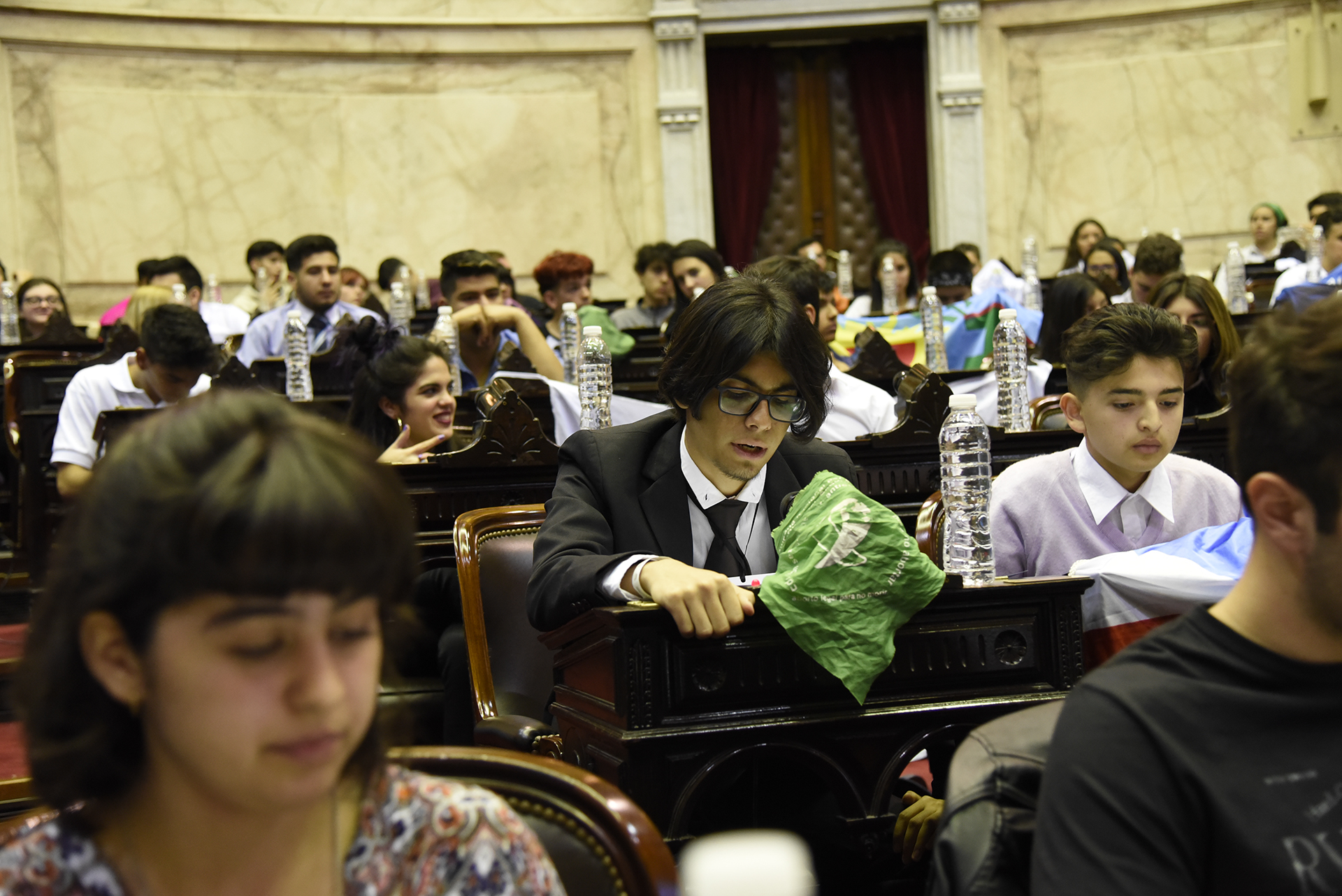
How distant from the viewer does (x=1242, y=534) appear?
6.48ft

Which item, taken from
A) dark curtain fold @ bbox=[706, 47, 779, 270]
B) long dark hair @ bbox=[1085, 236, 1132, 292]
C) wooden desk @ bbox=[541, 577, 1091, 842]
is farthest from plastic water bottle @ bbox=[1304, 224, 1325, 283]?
wooden desk @ bbox=[541, 577, 1091, 842]

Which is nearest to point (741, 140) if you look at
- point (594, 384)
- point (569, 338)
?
point (569, 338)

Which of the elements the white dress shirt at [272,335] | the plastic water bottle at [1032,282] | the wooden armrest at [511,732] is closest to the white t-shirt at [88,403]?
the white dress shirt at [272,335]

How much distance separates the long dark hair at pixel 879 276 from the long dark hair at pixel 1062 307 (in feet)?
8.17

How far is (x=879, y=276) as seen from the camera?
784 centimetres

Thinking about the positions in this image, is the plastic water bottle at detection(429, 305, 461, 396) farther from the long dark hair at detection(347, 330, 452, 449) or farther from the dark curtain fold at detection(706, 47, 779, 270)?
the dark curtain fold at detection(706, 47, 779, 270)

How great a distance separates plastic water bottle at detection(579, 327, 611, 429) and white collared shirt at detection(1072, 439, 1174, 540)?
1.62 metres

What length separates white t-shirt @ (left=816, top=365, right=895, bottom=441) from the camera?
4172 millimetres

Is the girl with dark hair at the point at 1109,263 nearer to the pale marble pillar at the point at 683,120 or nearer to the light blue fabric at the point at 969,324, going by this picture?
the light blue fabric at the point at 969,324

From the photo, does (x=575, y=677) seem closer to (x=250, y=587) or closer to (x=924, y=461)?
(x=250, y=587)

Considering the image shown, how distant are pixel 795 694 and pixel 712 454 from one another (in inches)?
22.3

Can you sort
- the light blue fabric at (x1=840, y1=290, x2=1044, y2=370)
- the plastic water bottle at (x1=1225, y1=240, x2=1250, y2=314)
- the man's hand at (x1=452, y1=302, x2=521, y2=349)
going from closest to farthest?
1. the man's hand at (x1=452, y1=302, x2=521, y2=349)
2. the light blue fabric at (x1=840, y1=290, x2=1044, y2=370)
3. the plastic water bottle at (x1=1225, y1=240, x2=1250, y2=314)

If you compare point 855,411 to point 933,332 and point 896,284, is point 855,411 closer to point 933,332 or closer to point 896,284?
point 933,332

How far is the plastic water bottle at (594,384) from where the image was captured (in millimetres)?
3711
